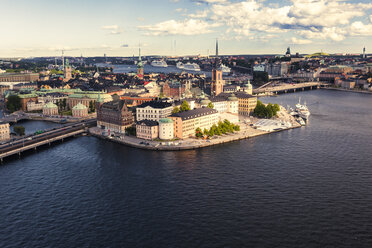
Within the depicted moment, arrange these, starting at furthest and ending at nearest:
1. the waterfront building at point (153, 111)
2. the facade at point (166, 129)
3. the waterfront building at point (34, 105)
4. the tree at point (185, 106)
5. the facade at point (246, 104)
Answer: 1. the waterfront building at point (34, 105)
2. the facade at point (246, 104)
3. the tree at point (185, 106)
4. the waterfront building at point (153, 111)
5. the facade at point (166, 129)

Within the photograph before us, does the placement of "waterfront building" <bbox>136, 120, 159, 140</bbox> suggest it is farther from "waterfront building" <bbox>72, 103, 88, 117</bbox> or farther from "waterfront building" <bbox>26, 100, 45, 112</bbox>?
"waterfront building" <bbox>26, 100, 45, 112</bbox>

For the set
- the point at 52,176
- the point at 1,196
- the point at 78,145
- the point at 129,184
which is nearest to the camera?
the point at 1,196

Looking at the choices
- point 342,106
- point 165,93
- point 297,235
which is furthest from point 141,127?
point 342,106

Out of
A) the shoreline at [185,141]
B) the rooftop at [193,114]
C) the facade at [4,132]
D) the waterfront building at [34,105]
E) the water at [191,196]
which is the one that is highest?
the rooftop at [193,114]

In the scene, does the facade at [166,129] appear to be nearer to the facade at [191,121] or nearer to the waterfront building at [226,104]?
the facade at [191,121]

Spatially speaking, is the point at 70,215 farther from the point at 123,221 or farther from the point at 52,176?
the point at 52,176

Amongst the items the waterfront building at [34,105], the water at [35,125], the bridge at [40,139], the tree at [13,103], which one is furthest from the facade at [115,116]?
the tree at [13,103]

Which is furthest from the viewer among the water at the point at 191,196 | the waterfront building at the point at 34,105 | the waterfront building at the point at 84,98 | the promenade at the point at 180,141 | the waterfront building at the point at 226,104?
the waterfront building at the point at 84,98
